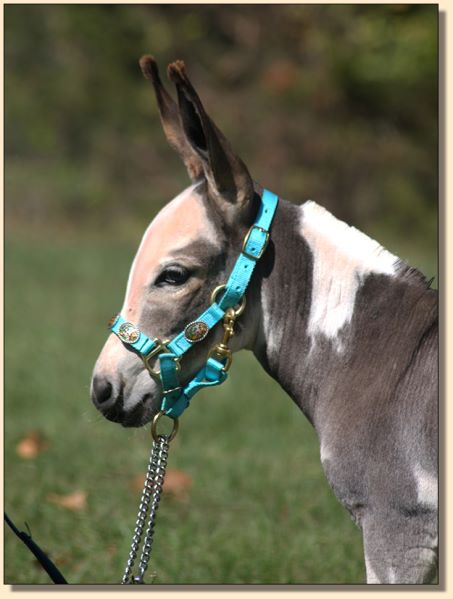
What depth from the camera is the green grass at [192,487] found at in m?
4.48

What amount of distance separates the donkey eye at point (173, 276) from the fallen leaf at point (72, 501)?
8.52 feet

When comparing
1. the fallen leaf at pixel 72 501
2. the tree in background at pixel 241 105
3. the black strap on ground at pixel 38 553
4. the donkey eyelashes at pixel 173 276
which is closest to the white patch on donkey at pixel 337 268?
the donkey eyelashes at pixel 173 276

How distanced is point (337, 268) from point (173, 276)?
0.55m

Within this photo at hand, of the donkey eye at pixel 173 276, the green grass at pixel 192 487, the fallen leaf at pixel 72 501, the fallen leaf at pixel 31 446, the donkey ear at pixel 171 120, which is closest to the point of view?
the donkey eye at pixel 173 276

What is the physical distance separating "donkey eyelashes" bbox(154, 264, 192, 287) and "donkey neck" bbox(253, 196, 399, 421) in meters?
0.27

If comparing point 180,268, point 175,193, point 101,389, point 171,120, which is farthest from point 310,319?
point 175,193

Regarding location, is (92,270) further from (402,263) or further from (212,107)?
(402,263)

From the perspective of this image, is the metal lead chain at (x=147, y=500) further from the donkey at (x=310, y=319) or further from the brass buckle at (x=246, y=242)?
the brass buckle at (x=246, y=242)

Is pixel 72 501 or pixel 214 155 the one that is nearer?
pixel 214 155

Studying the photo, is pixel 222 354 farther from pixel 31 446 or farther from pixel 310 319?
pixel 31 446

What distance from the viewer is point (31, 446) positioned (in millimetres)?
6227

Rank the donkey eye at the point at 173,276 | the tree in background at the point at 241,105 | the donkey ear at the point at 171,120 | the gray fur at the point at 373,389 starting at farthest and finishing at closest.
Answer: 1. the tree in background at the point at 241,105
2. the donkey ear at the point at 171,120
3. the donkey eye at the point at 173,276
4. the gray fur at the point at 373,389

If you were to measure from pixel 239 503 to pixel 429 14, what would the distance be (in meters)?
12.9

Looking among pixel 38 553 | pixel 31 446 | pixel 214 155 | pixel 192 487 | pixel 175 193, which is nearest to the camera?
pixel 214 155
